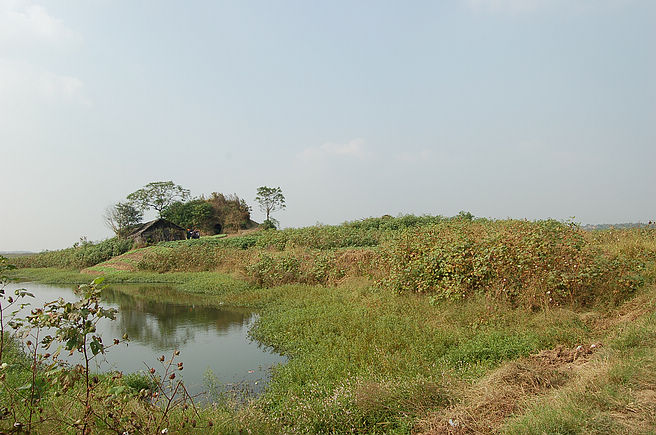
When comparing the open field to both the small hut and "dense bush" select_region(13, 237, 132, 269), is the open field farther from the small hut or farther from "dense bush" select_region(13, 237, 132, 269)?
the small hut

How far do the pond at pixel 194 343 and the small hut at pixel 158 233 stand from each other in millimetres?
19699

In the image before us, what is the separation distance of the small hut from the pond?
1970cm

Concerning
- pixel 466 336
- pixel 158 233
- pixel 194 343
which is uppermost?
pixel 158 233

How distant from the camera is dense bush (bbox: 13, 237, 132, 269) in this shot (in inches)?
1184

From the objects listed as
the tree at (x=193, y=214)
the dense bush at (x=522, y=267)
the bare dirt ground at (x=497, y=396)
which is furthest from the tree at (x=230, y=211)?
the bare dirt ground at (x=497, y=396)

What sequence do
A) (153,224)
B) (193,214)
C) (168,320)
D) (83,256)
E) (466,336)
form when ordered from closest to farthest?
(466,336) → (168,320) → (83,256) → (153,224) → (193,214)

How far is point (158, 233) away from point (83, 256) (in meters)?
6.18

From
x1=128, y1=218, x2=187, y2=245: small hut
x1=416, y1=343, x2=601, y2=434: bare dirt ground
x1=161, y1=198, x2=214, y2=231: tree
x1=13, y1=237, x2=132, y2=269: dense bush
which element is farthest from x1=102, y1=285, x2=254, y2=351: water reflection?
x1=161, y1=198, x2=214, y2=231: tree

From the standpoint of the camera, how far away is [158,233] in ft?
115

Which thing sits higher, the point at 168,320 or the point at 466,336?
the point at 466,336

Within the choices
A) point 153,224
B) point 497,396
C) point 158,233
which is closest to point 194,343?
point 497,396

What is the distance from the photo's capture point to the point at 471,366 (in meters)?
5.27

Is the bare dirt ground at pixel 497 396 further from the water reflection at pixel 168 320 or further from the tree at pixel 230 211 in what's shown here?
the tree at pixel 230 211

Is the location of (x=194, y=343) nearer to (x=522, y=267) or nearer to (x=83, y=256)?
(x=522, y=267)
